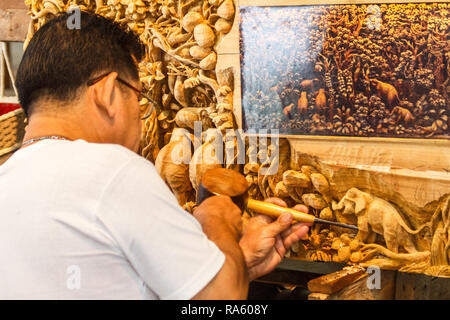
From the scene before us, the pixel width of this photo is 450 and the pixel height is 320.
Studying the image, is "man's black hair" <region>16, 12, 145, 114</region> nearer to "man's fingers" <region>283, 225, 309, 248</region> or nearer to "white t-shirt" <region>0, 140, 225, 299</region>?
"white t-shirt" <region>0, 140, 225, 299</region>

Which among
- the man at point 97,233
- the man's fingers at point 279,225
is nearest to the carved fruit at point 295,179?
the man's fingers at point 279,225

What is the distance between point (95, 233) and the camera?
95 centimetres

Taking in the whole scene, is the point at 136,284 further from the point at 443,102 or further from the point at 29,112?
the point at 443,102

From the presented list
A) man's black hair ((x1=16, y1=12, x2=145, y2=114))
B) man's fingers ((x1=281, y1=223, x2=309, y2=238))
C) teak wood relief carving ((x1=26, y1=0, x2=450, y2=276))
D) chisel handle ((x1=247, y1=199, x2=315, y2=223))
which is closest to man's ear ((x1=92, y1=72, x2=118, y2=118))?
man's black hair ((x1=16, y1=12, x2=145, y2=114))

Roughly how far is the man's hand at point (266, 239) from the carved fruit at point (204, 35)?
118 centimetres

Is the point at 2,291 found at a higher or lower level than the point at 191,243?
lower

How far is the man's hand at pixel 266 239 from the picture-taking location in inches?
59.7

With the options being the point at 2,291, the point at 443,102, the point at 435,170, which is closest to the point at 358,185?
the point at 435,170

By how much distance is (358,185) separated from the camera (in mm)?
2254

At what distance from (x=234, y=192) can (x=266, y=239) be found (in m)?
0.18

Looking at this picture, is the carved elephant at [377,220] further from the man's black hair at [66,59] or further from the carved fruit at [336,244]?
the man's black hair at [66,59]

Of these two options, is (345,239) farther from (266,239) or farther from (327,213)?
(266,239)

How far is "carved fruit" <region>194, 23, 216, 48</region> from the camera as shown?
2463mm
